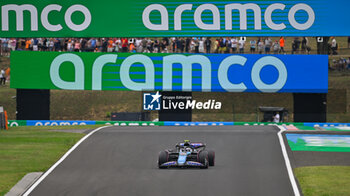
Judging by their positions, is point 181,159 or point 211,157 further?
point 211,157

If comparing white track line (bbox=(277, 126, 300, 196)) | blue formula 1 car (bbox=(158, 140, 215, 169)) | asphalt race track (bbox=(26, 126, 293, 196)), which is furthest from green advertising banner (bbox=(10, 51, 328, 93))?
blue formula 1 car (bbox=(158, 140, 215, 169))

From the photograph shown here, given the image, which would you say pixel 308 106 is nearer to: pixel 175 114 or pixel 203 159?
pixel 175 114

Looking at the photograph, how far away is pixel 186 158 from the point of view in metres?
22.7

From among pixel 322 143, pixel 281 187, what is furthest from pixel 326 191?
pixel 322 143

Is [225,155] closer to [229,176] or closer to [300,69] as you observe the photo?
[229,176]

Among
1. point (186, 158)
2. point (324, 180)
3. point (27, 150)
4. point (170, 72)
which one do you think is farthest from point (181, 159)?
point (170, 72)

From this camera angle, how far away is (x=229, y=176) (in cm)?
2180

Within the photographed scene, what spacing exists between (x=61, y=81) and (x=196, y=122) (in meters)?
9.40

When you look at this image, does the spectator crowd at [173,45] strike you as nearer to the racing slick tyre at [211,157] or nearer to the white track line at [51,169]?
the white track line at [51,169]

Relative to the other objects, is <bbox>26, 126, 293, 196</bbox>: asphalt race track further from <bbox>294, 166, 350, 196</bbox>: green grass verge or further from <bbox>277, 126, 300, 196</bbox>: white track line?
<bbox>294, 166, 350, 196</bbox>: green grass verge

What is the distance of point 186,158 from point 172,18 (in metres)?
18.7

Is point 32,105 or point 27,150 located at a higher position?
point 32,105

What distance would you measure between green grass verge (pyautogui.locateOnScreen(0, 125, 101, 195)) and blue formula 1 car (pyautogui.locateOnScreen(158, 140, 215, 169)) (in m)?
4.69

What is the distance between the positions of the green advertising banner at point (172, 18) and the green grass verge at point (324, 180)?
57.1 ft
